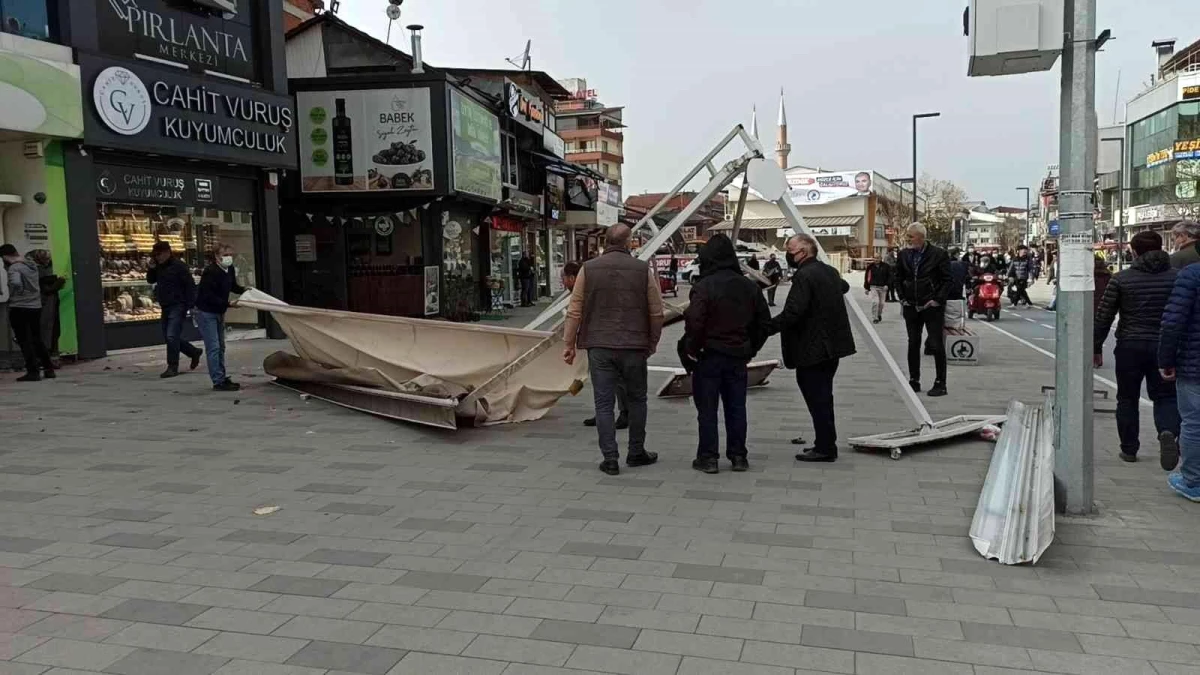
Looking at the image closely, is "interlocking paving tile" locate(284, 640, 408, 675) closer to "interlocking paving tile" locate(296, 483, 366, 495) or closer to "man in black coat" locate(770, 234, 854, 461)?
"interlocking paving tile" locate(296, 483, 366, 495)

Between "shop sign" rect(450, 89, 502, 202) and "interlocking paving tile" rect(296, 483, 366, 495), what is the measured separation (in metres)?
14.4

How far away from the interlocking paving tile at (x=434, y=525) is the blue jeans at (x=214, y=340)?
5792mm

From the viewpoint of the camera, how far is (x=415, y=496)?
5.68m

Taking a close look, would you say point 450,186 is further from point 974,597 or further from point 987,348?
point 974,597

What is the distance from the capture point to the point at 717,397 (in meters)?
6.28

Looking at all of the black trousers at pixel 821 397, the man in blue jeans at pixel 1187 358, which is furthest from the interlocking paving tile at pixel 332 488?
the man in blue jeans at pixel 1187 358

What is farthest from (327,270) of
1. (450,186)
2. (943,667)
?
(943,667)

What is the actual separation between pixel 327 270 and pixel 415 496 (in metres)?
16.2

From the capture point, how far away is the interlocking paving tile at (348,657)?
128 inches

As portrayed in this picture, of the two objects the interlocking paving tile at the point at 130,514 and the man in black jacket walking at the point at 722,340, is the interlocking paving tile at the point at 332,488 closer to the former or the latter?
the interlocking paving tile at the point at 130,514

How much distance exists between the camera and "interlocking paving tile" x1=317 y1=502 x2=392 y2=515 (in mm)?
5312

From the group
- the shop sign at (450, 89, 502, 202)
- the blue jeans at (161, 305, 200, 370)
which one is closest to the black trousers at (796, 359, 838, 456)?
the blue jeans at (161, 305, 200, 370)

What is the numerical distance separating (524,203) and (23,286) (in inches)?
708

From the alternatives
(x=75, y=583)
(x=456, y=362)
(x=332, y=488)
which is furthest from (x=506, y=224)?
(x=75, y=583)
